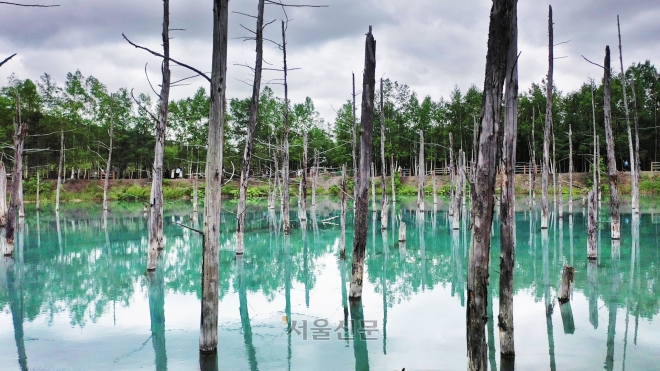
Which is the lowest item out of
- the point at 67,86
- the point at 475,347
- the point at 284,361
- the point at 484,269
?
the point at 284,361

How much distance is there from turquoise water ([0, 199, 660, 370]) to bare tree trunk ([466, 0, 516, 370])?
1.56m

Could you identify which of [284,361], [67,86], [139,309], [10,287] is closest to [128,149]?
[67,86]

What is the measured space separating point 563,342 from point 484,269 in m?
3.43

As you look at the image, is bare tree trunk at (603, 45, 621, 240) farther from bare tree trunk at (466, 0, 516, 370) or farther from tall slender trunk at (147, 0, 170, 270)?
tall slender trunk at (147, 0, 170, 270)

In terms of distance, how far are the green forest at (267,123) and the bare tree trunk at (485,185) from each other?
37763mm

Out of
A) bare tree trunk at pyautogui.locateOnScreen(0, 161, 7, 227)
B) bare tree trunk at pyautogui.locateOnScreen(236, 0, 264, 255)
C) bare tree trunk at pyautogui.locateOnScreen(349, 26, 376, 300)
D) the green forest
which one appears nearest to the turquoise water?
bare tree trunk at pyautogui.locateOnScreen(349, 26, 376, 300)

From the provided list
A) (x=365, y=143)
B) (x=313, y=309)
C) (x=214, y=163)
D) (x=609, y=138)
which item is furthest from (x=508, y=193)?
(x=609, y=138)

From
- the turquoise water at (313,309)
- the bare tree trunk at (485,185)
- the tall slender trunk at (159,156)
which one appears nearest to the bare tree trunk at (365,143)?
the turquoise water at (313,309)

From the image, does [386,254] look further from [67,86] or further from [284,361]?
[67,86]

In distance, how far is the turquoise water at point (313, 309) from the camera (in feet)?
22.4

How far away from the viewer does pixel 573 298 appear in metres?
10.0

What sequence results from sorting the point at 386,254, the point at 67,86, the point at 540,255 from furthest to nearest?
the point at 67,86
the point at 386,254
the point at 540,255

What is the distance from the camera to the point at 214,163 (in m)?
6.30

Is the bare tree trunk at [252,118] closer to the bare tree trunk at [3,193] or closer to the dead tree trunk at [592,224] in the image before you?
the dead tree trunk at [592,224]
